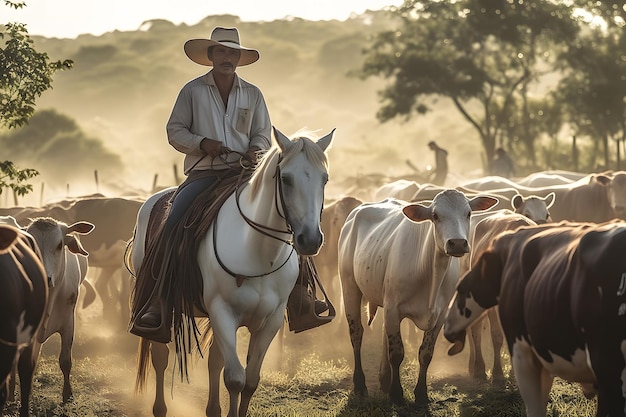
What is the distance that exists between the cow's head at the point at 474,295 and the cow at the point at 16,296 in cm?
241

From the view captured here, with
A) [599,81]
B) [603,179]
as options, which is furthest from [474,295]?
[599,81]

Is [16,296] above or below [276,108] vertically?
below

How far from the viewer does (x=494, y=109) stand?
148 ft

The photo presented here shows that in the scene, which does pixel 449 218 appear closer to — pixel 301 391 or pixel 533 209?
pixel 301 391

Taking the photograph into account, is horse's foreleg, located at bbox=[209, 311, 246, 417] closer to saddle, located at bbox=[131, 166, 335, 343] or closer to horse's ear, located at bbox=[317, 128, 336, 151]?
saddle, located at bbox=[131, 166, 335, 343]

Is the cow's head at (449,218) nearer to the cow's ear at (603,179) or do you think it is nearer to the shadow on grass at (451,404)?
the shadow on grass at (451,404)

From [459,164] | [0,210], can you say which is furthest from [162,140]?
[0,210]

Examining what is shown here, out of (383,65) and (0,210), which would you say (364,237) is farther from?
(383,65)

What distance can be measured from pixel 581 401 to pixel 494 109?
37.5 m

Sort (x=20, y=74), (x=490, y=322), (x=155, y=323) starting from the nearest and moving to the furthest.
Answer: (x=155, y=323)
(x=490, y=322)
(x=20, y=74)

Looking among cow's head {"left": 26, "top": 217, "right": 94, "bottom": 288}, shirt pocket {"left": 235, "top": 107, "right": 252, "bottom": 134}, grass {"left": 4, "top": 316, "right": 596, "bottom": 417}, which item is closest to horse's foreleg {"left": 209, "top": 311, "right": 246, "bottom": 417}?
grass {"left": 4, "top": 316, "right": 596, "bottom": 417}

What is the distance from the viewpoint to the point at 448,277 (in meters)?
9.10

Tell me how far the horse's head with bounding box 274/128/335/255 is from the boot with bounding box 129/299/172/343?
1.44 m

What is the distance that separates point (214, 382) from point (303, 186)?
95.6 inches
